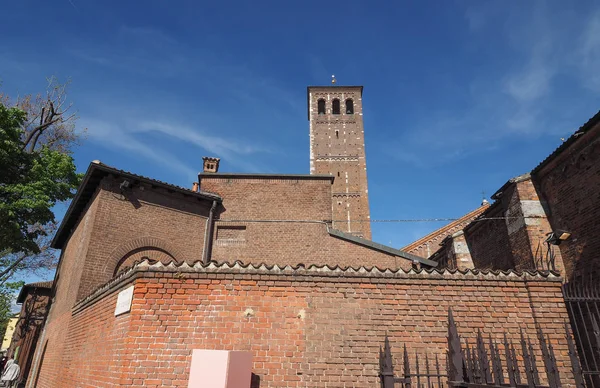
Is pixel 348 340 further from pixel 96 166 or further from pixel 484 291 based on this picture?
pixel 96 166

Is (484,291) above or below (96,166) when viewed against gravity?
below

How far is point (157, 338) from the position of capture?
5945 mm

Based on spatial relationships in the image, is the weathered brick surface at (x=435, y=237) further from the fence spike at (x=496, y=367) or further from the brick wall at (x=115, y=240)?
the fence spike at (x=496, y=367)

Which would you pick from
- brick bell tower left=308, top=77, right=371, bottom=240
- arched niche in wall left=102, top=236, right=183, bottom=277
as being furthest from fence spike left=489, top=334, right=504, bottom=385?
brick bell tower left=308, top=77, right=371, bottom=240

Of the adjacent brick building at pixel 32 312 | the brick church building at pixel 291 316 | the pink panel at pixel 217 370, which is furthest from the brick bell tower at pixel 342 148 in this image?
the pink panel at pixel 217 370

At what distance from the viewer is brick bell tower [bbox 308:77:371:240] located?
34500mm

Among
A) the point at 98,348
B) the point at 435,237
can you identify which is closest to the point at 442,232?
the point at 435,237

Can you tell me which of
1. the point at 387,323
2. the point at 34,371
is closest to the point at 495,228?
the point at 387,323

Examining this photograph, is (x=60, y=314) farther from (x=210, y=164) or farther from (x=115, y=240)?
(x=210, y=164)

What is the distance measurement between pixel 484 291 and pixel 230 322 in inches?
184

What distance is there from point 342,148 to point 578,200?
93.3ft

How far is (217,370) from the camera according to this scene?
5.20 m

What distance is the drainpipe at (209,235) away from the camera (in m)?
14.4

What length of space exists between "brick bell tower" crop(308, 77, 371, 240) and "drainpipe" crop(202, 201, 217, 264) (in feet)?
62.9
